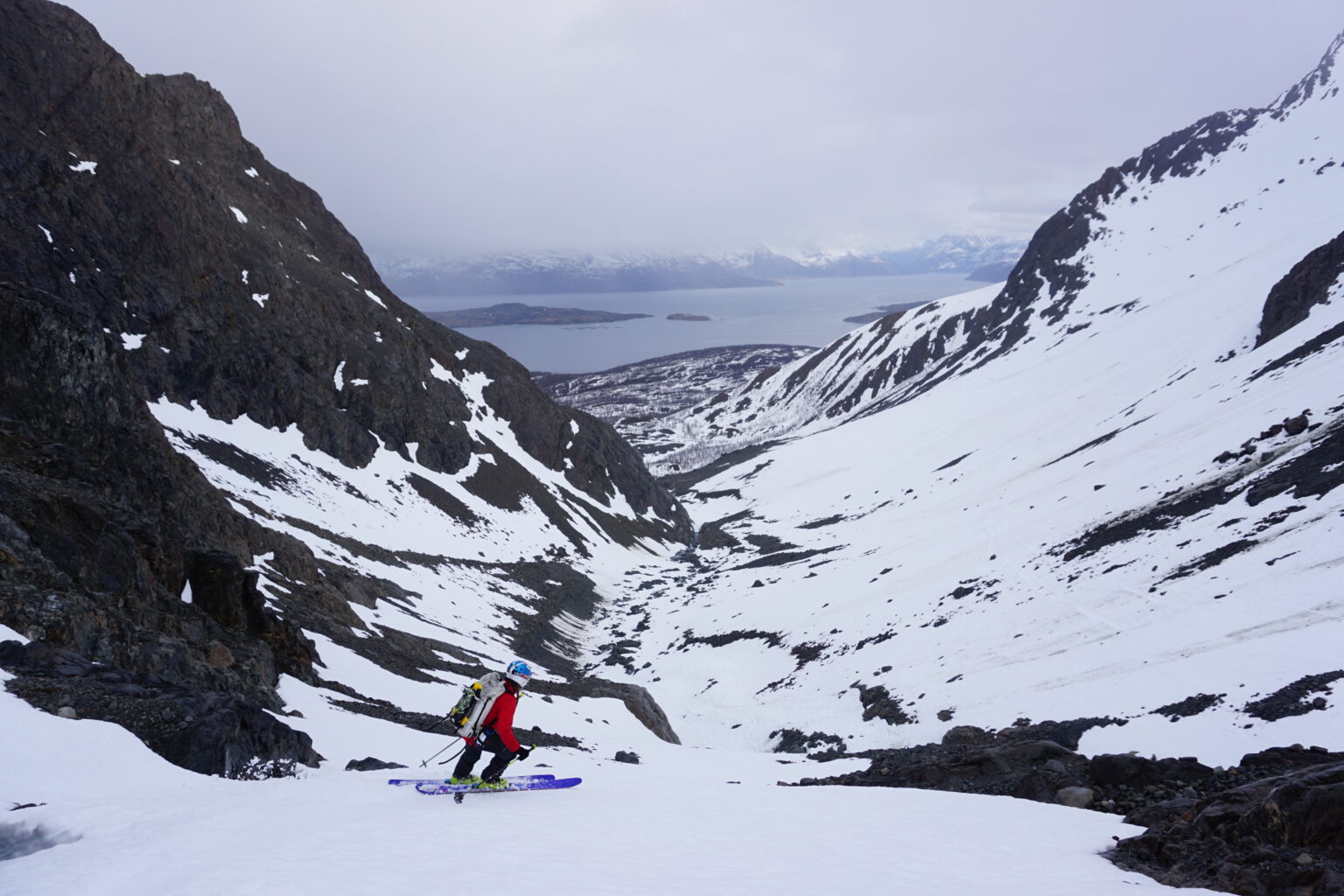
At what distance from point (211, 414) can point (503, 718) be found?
152ft

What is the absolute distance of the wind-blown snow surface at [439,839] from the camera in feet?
22.9

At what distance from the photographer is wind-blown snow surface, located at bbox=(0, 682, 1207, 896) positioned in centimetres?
696

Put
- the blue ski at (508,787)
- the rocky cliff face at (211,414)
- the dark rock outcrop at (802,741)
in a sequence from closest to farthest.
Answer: the blue ski at (508,787)
the rocky cliff face at (211,414)
the dark rock outcrop at (802,741)

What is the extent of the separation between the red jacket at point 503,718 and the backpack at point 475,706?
61 millimetres

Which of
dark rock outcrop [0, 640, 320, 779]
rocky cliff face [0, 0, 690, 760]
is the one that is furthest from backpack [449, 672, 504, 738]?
rocky cliff face [0, 0, 690, 760]

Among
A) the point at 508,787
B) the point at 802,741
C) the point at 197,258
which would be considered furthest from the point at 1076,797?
the point at 197,258

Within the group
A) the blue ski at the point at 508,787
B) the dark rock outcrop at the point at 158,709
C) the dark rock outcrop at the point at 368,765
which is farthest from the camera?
the dark rock outcrop at the point at 368,765

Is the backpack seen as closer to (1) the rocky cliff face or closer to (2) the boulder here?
(1) the rocky cliff face

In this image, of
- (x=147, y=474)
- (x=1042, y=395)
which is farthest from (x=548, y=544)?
(x=1042, y=395)

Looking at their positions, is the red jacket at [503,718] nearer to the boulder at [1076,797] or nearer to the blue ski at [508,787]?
the blue ski at [508,787]

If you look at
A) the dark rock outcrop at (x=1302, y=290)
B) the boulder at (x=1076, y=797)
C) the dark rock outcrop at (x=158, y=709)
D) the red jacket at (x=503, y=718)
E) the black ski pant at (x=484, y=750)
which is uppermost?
the dark rock outcrop at (x=1302, y=290)

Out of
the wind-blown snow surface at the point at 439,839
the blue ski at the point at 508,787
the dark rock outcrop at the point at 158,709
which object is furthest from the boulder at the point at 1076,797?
the dark rock outcrop at the point at 158,709

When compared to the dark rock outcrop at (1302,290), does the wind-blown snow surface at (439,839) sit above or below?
below

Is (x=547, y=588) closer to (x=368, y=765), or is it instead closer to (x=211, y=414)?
(x=211, y=414)
